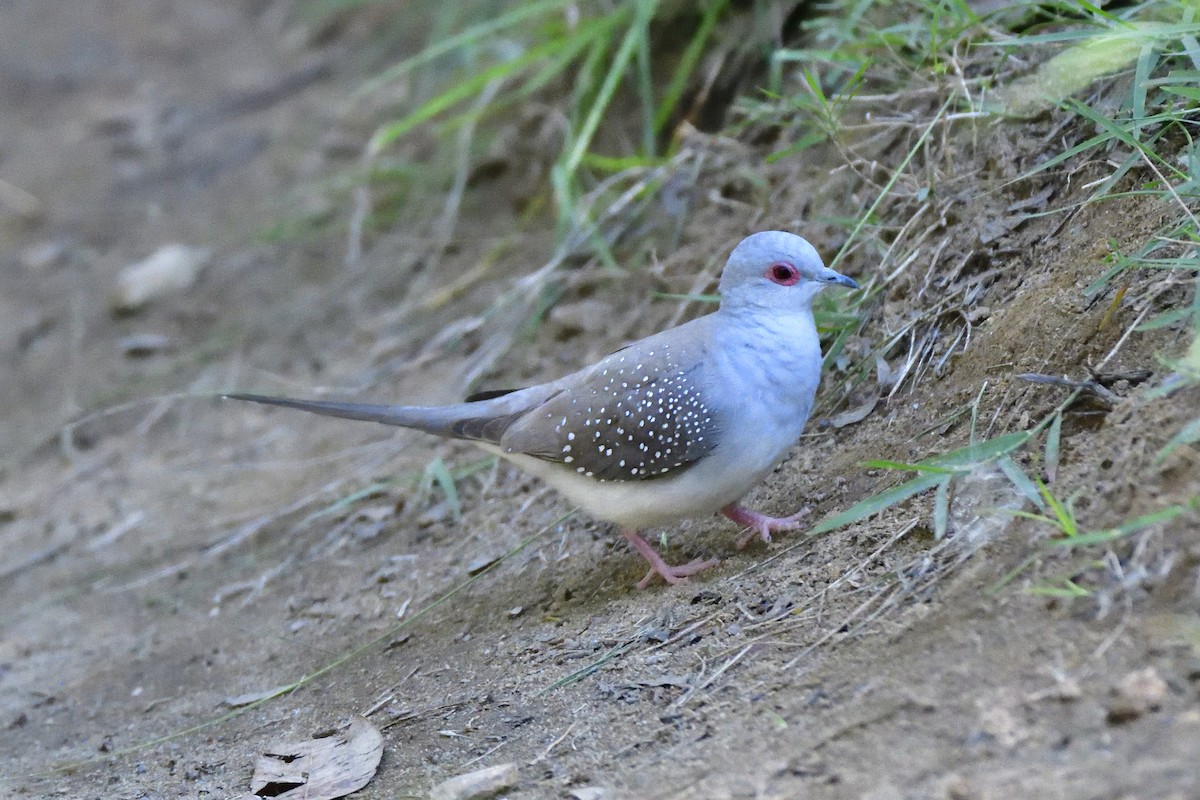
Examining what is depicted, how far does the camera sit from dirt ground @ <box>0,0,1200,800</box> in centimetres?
219

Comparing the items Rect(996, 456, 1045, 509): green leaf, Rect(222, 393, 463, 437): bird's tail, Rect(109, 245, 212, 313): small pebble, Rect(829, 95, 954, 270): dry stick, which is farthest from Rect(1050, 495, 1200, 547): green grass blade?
Rect(109, 245, 212, 313): small pebble

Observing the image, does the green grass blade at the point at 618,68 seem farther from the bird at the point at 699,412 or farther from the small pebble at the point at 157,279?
the small pebble at the point at 157,279

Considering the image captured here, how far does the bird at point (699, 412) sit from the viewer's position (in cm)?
311

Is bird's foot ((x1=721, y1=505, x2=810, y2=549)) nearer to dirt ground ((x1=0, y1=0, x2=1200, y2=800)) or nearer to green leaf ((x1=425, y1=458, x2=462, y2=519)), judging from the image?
dirt ground ((x1=0, y1=0, x2=1200, y2=800))

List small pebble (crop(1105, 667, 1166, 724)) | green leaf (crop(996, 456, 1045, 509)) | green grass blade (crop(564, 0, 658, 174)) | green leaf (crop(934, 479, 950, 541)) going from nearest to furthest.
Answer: small pebble (crop(1105, 667, 1166, 724)) < green leaf (crop(996, 456, 1045, 509)) < green leaf (crop(934, 479, 950, 541)) < green grass blade (crop(564, 0, 658, 174))

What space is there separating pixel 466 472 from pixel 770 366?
1559 mm

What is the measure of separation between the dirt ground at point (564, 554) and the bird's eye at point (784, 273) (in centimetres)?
48

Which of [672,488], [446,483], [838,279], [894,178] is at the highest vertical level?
[894,178]

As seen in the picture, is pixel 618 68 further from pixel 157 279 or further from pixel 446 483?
pixel 157 279

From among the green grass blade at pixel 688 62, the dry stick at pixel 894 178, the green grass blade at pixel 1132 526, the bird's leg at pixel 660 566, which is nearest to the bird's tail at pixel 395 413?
the bird's leg at pixel 660 566

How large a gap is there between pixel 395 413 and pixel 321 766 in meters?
1.16

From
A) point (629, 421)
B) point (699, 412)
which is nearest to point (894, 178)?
point (699, 412)

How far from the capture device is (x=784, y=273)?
323cm

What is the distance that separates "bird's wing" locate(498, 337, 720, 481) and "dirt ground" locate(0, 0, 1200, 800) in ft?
1.23
